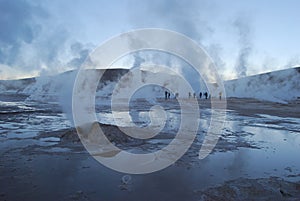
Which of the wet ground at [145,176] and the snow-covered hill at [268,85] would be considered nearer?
the wet ground at [145,176]

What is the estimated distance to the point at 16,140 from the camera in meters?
6.59

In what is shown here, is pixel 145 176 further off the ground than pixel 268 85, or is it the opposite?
pixel 268 85

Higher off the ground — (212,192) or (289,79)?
(289,79)

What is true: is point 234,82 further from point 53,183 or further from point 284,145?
point 53,183

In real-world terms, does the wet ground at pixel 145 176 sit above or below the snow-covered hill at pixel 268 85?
below

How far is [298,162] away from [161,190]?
3.58 meters

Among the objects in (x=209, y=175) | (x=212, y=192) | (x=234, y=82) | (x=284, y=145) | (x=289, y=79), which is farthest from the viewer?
(x=234, y=82)

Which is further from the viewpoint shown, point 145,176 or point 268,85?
point 268,85

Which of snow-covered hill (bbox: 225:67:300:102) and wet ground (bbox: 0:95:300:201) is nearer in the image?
wet ground (bbox: 0:95:300:201)

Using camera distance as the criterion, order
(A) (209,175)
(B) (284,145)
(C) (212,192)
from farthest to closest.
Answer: (B) (284,145) → (A) (209,175) → (C) (212,192)

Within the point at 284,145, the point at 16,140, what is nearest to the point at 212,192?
the point at 284,145

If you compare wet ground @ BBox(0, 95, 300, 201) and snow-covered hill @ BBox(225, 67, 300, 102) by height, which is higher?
snow-covered hill @ BBox(225, 67, 300, 102)

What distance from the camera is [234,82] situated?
221ft

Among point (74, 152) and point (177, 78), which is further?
point (177, 78)
